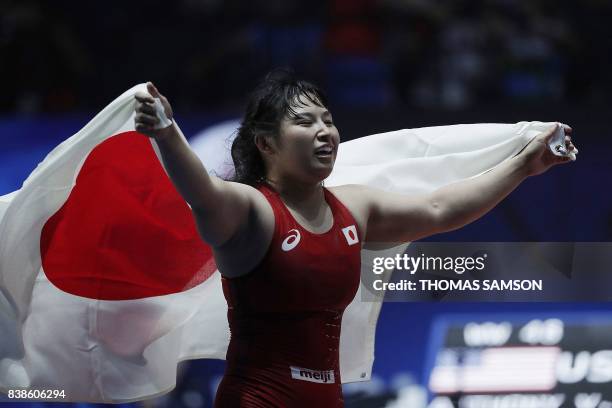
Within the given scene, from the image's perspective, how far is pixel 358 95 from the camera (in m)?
5.75

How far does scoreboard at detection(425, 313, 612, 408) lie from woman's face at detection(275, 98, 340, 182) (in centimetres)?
140

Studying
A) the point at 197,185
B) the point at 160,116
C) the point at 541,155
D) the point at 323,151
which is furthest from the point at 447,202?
the point at 160,116

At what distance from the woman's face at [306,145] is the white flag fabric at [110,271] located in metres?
0.82

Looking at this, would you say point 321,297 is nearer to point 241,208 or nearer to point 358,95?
point 241,208

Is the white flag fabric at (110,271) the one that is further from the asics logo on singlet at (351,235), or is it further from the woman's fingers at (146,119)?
the woman's fingers at (146,119)

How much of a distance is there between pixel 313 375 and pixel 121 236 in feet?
3.55

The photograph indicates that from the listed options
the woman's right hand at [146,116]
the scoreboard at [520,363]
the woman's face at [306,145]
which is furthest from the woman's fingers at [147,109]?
the scoreboard at [520,363]

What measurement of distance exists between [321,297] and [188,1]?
4.68 m

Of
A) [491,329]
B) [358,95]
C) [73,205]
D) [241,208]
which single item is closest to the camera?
[241,208]

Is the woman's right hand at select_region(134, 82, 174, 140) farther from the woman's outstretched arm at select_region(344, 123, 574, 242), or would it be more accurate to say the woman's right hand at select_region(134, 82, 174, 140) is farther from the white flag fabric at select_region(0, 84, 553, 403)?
the white flag fabric at select_region(0, 84, 553, 403)

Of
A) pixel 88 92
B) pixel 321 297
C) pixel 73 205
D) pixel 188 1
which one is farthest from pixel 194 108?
pixel 321 297

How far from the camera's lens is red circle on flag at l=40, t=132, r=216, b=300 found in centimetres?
345

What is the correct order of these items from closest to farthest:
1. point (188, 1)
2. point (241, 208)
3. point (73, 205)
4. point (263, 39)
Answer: point (241, 208), point (73, 205), point (263, 39), point (188, 1)

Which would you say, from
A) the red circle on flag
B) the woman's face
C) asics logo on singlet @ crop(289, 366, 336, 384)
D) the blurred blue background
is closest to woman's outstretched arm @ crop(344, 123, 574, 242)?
the woman's face
